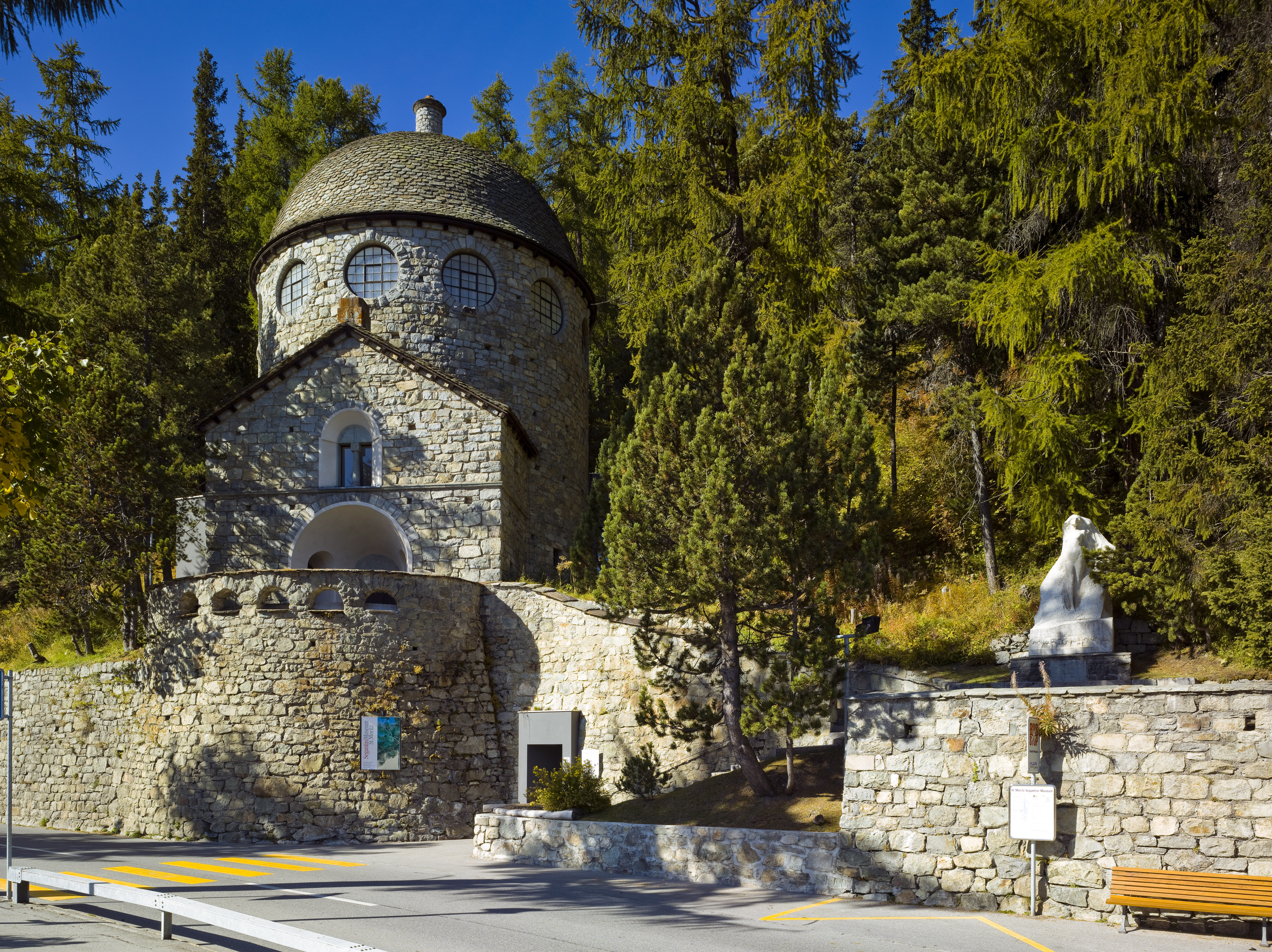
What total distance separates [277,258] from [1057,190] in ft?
57.3

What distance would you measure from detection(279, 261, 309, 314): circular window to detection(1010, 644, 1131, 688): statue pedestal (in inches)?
693

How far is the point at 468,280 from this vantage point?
2175 centimetres

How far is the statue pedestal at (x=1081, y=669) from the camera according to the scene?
11.6 metres

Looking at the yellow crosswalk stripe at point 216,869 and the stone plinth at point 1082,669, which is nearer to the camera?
the yellow crosswalk stripe at point 216,869

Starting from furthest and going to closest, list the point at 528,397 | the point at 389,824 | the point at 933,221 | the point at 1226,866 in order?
the point at 528,397 < the point at 933,221 < the point at 389,824 < the point at 1226,866

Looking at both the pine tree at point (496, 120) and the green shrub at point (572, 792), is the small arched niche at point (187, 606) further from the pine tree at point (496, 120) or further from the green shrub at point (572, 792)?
the pine tree at point (496, 120)

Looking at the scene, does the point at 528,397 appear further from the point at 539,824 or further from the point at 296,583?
the point at 539,824

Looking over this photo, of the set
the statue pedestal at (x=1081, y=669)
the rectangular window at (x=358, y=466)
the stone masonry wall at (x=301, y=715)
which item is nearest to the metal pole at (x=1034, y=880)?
the statue pedestal at (x=1081, y=669)

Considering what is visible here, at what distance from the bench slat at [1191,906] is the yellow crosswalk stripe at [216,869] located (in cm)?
933

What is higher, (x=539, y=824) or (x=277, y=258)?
(x=277, y=258)

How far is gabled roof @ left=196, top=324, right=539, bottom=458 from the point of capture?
61.8ft

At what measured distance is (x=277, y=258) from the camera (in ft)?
73.4

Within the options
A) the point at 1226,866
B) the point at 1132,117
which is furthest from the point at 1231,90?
the point at 1226,866

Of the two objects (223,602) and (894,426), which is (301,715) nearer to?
(223,602)
